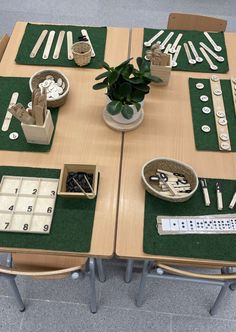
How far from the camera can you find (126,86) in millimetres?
1280

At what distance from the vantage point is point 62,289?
174 centimetres

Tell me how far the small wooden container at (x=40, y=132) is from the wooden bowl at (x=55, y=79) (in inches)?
5.2

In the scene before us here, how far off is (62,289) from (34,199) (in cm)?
76

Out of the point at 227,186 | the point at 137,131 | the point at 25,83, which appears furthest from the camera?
the point at 25,83

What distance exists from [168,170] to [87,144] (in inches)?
15.4

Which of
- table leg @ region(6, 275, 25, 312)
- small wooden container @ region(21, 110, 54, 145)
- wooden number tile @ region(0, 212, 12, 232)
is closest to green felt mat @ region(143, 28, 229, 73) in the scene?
small wooden container @ region(21, 110, 54, 145)

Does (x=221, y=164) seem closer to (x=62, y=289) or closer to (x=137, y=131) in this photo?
(x=137, y=131)

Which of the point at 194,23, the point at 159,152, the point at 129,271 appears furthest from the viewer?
the point at 194,23

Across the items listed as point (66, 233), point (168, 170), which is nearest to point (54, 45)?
point (168, 170)

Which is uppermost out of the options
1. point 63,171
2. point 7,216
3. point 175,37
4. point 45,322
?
point 175,37

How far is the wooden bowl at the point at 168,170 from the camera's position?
121cm

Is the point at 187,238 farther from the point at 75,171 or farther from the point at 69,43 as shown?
the point at 69,43

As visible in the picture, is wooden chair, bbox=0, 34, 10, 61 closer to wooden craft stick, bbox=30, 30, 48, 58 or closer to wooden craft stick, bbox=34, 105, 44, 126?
wooden craft stick, bbox=30, 30, 48, 58

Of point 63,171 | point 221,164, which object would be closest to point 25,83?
point 63,171
